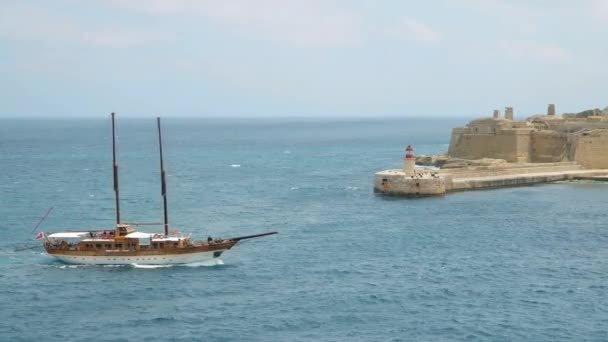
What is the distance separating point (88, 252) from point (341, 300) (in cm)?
1197

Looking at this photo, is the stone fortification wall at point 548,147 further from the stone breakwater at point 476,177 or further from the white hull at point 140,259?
the white hull at point 140,259

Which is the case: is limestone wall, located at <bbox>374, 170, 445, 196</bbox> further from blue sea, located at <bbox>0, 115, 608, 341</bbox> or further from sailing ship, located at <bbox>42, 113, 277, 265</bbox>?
sailing ship, located at <bbox>42, 113, 277, 265</bbox>

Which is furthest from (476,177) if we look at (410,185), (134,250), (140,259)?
(134,250)

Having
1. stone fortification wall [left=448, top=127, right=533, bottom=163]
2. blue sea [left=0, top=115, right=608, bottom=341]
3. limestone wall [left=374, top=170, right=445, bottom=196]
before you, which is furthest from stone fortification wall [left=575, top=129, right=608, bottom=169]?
limestone wall [left=374, top=170, right=445, bottom=196]

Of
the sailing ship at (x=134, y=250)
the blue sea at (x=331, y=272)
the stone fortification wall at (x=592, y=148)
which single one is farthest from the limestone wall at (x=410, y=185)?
the sailing ship at (x=134, y=250)

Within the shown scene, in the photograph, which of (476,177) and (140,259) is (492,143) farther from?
(140,259)

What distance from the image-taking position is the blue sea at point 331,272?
26047mm

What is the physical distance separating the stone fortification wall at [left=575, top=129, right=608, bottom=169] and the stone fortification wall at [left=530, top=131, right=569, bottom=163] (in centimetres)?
145

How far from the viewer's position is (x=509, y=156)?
6956 cm

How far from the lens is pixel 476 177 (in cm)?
6041

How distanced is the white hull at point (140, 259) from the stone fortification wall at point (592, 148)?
4078 centimetres

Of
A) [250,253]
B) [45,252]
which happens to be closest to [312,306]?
[250,253]

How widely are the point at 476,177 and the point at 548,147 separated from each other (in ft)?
39.3

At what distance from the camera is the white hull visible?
1364 inches
